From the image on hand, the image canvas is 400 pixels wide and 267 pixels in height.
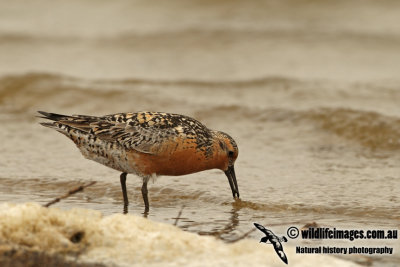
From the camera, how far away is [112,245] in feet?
17.0

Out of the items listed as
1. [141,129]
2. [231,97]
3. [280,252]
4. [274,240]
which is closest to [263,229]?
[274,240]

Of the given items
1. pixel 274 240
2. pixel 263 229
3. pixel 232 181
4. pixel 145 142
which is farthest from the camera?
pixel 232 181

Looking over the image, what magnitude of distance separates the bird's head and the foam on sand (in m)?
2.35

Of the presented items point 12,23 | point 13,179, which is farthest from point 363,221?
point 12,23

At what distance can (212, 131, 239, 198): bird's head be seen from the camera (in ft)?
25.1

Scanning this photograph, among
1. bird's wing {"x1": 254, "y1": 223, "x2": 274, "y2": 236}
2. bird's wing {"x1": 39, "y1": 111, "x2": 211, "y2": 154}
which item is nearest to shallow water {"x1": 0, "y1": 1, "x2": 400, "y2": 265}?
bird's wing {"x1": 254, "y1": 223, "x2": 274, "y2": 236}

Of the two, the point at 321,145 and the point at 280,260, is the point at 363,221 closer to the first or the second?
the point at 280,260

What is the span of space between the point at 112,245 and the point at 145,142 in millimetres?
2202

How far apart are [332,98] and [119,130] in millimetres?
5967

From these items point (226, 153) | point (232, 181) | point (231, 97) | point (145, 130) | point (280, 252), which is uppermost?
point (231, 97)

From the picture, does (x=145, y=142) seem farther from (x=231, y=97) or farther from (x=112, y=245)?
(x=231, y=97)

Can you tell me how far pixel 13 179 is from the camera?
28.0 feet

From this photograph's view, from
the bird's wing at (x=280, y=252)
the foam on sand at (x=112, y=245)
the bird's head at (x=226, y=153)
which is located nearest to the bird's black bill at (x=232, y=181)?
the bird's head at (x=226, y=153)

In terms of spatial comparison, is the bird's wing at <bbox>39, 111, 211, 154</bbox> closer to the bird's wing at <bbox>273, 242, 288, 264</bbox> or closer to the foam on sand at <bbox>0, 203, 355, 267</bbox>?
the foam on sand at <bbox>0, 203, 355, 267</bbox>
